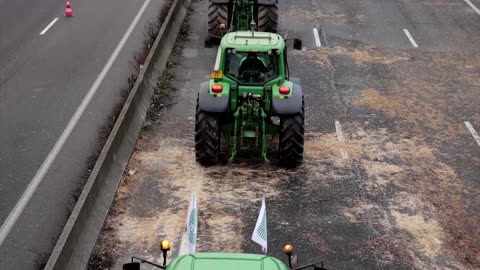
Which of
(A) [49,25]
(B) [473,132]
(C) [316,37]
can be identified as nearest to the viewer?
(B) [473,132]

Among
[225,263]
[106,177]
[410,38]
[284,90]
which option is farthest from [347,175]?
[410,38]

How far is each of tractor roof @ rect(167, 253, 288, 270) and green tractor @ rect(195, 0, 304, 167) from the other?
629cm

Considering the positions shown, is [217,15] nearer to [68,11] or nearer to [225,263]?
[68,11]

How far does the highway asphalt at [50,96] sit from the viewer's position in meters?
12.1

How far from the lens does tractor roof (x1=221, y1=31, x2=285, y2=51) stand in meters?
13.5

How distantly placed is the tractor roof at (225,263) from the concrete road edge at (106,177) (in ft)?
9.10

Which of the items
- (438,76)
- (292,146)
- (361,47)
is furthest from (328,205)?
(361,47)

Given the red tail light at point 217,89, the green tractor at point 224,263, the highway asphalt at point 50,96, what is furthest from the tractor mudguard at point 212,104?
the green tractor at point 224,263

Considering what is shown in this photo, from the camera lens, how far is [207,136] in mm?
13227

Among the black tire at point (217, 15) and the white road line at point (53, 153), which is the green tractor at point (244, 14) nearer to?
the black tire at point (217, 15)

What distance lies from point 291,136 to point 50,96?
22.3 ft

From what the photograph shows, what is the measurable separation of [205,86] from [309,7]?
1158 centimetres

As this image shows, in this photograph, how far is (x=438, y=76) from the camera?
18641 millimetres

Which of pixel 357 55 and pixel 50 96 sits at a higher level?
pixel 50 96
